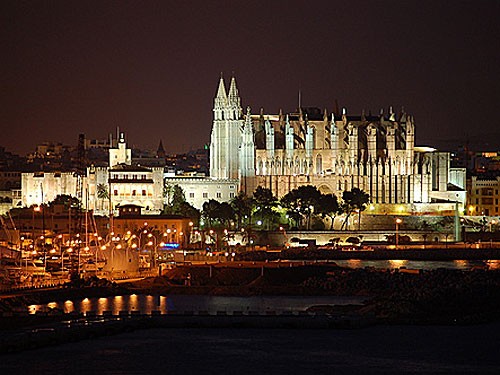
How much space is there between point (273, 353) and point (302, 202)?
62.1 meters

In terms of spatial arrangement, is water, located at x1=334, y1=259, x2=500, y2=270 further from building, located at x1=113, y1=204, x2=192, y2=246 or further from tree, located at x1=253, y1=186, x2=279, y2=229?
tree, located at x1=253, y1=186, x2=279, y2=229

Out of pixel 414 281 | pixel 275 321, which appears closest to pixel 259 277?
pixel 414 281

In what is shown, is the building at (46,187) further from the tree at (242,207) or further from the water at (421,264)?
the water at (421,264)

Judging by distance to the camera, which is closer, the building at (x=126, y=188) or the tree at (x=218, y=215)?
the tree at (x=218, y=215)

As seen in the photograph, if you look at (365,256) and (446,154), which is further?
(446,154)

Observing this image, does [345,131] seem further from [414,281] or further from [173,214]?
[414,281]

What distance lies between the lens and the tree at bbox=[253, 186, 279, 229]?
360 ft

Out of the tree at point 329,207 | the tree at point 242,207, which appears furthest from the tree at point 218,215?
the tree at point 329,207

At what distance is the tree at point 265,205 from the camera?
10962 cm

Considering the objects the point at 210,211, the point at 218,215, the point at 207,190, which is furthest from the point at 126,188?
the point at 218,215

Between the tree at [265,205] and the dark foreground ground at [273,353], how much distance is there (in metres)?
55.7

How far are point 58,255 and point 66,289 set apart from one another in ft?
71.4

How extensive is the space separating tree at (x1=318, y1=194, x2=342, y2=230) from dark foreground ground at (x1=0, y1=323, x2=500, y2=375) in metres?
54.7

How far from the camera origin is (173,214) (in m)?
108
